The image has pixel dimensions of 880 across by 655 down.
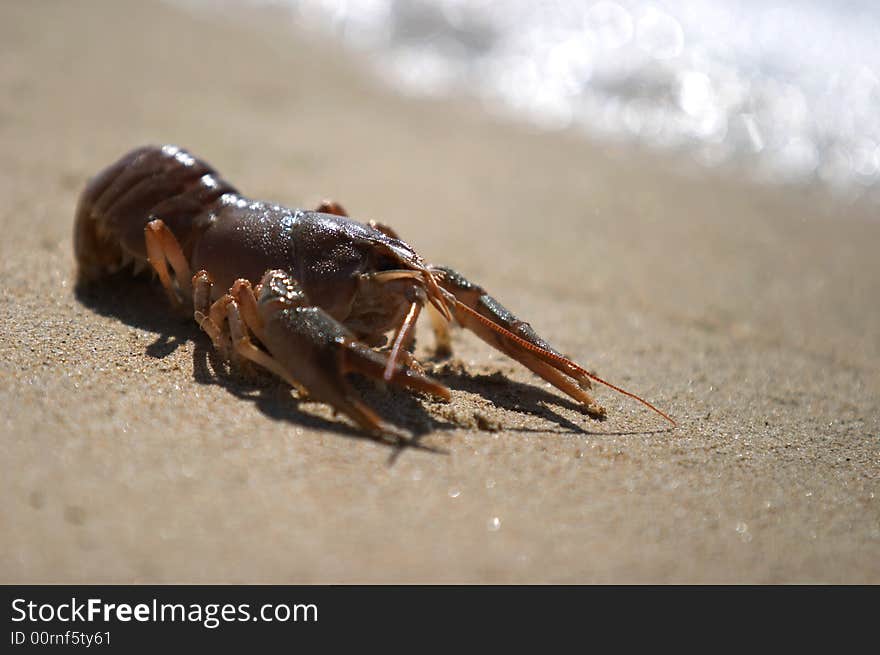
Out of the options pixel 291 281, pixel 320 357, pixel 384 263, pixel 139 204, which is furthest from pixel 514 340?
pixel 139 204

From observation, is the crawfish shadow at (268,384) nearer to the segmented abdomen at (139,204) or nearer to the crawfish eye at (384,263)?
the segmented abdomen at (139,204)

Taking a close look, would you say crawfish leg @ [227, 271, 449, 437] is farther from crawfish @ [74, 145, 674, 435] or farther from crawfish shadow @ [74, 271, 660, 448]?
crawfish shadow @ [74, 271, 660, 448]

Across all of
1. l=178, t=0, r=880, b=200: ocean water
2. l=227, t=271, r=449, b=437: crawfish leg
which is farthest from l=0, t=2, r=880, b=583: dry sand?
l=178, t=0, r=880, b=200: ocean water

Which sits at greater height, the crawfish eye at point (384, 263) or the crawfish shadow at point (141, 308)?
the crawfish eye at point (384, 263)

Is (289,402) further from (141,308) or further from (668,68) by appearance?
(668,68)

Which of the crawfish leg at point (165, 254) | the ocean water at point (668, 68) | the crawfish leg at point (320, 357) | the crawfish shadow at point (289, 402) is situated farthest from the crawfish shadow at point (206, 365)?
the ocean water at point (668, 68)

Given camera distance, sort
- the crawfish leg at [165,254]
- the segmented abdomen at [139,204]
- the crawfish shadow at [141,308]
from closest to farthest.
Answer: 1. the crawfish shadow at [141,308]
2. the crawfish leg at [165,254]
3. the segmented abdomen at [139,204]
